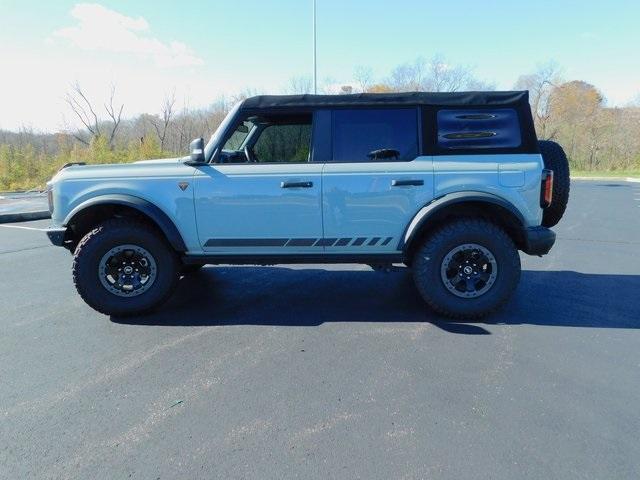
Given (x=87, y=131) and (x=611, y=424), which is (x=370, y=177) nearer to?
(x=611, y=424)

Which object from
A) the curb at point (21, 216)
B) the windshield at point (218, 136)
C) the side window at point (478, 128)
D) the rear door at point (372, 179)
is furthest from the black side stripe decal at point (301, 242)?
the curb at point (21, 216)

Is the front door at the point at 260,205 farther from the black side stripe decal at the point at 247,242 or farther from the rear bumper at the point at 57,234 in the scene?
the rear bumper at the point at 57,234

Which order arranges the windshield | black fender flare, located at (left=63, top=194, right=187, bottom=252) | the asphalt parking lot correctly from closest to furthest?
the asphalt parking lot, black fender flare, located at (left=63, top=194, right=187, bottom=252), the windshield

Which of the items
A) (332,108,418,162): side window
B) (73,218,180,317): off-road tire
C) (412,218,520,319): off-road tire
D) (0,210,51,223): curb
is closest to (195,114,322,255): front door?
(332,108,418,162): side window

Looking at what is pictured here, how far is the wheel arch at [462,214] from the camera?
3.56 m

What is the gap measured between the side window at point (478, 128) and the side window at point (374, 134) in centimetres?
28

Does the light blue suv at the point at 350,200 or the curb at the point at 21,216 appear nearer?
the light blue suv at the point at 350,200

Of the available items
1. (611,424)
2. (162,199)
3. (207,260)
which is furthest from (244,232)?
(611,424)

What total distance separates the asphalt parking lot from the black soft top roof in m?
1.99

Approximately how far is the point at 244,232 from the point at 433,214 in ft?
5.67

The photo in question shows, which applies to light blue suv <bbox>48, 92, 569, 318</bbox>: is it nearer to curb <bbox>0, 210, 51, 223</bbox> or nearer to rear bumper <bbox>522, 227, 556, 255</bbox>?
rear bumper <bbox>522, 227, 556, 255</bbox>

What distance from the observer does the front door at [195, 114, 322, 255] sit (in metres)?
3.64

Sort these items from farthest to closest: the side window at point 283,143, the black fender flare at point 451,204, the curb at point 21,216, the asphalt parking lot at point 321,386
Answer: the curb at point 21,216 → the side window at point 283,143 → the black fender flare at point 451,204 → the asphalt parking lot at point 321,386

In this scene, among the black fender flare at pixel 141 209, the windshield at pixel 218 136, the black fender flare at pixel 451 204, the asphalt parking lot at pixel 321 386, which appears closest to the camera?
the asphalt parking lot at pixel 321 386
